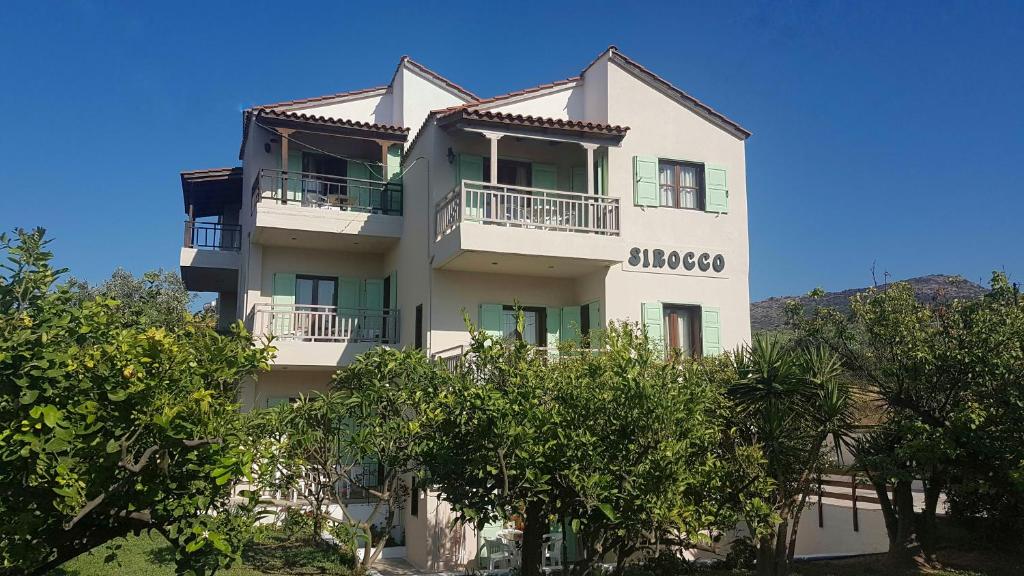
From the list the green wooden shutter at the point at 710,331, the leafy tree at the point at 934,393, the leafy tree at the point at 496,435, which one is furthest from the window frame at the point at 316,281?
the leafy tree at the point at 934,393

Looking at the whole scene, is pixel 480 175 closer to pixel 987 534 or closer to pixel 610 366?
pixel 610 366

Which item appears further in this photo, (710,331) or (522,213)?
(710,331)

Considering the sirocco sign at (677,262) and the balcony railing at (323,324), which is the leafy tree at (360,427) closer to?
the balcony railing at (323,324)

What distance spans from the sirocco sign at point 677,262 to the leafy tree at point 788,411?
473cm

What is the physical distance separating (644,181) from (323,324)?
8562 millimetres

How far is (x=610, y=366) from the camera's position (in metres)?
10.0

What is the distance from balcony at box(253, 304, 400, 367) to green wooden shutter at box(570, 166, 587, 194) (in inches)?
221

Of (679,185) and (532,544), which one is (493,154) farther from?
(532,544)

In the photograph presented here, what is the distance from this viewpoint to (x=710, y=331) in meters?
17.7

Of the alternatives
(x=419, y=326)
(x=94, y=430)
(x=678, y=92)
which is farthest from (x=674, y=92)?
(x=94, y=430)

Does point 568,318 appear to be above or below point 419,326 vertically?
above

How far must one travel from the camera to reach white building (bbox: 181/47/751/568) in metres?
16.5

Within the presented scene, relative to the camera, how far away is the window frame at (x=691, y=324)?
17.7 m

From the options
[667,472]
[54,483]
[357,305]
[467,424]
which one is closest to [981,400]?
[667,472]
